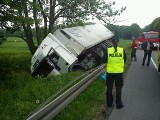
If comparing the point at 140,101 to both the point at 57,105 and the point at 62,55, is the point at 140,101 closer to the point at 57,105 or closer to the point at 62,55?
the point at 57,105

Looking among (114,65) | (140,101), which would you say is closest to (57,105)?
(114,65)

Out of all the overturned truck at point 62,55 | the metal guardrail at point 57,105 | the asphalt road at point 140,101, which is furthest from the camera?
the overturned truck at point 62,55

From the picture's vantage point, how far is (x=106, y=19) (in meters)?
23.1

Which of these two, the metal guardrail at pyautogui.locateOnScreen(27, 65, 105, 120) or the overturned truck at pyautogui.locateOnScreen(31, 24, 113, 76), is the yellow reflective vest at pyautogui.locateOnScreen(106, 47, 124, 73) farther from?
the overturned truck at pyautogui.locateOnScreen(31, 24, 113, 76)

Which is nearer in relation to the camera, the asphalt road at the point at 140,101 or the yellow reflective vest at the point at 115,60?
the asphalt road at the point at 140,101

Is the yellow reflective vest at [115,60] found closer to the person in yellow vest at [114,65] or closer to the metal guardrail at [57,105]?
the person in yellow vest at [114,65]

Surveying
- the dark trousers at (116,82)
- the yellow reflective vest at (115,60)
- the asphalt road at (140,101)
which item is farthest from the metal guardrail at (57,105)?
the asphalt road at (140,101)

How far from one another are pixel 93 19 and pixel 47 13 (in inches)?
150

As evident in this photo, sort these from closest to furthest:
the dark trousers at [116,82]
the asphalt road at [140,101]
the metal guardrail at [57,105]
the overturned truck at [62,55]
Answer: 1. the metal guardrail at [57,105]
2. the asphalt road at [140,101]
3. the dark trousers at [116,82]
4. the overturned truck at [62,55]

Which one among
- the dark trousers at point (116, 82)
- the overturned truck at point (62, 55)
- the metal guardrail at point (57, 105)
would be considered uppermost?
the metal guardrail at point (57, 105)

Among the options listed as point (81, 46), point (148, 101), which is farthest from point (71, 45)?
point (148, 101)

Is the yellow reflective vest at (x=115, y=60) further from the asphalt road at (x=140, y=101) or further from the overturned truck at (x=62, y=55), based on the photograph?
the overturned truck at (x=62, y=55)

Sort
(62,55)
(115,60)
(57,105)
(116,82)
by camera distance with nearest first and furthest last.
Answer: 1. (57,105)
2. (115,60)
3. (116,82)
4. (62,55)

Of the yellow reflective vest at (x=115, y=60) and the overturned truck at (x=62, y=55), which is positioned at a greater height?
the yellow reflective vest at (x=115, y=60)
